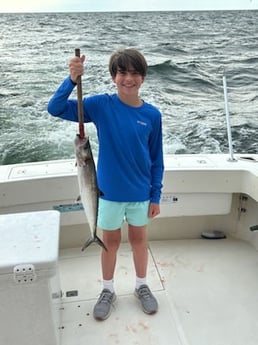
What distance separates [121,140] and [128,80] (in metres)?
Answer: 0.28

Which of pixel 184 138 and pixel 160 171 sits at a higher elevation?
pixel 160 171

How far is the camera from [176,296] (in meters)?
2.32

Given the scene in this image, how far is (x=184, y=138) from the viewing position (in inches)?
255

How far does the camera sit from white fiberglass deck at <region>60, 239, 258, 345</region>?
6.64 ft

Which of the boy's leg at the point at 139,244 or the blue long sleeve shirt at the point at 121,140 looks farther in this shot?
the boy's leg at the point at 139,244

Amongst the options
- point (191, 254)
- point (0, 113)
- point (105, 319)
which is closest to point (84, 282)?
point (105, 319)

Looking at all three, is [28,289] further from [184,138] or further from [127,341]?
[184,138]

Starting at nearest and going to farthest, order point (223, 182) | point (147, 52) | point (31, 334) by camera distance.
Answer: point (31, 334) < point (223, 182) < point (147, 52)

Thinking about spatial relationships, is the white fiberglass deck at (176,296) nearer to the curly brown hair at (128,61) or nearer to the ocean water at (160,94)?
the curly brown hair at (128,61)

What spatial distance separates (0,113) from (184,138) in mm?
3573

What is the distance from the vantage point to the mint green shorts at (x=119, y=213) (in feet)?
6.57

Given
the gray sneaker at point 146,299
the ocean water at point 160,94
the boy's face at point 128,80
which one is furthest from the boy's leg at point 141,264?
the ocean water at point 160,94

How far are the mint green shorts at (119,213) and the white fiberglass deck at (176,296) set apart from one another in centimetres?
51

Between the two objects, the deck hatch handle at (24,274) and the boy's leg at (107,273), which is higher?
the deck hatch handle at (24,274)
